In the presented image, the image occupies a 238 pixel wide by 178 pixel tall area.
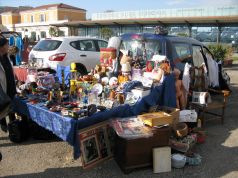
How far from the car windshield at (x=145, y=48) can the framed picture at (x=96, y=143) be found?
8.65 ft

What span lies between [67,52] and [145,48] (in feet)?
10.8

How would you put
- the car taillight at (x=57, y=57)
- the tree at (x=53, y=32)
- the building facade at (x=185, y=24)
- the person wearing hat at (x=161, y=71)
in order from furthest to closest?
the tree at (x=53, y=32) → the building facade at (x=185, y=24) → the car taillight at (x=57, y=57) → the person wearing hat at (x=161, y=71)

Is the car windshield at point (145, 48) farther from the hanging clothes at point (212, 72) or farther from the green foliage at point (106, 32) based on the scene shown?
the green foliage at point (106, 32)

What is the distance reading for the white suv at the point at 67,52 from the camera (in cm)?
875

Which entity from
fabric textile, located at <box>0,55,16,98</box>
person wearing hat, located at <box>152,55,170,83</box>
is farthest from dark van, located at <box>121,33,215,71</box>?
fabric textile, located at <box>0,55,16,98</box>

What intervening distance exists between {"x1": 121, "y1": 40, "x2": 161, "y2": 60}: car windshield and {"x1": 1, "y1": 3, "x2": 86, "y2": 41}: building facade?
50094 mm

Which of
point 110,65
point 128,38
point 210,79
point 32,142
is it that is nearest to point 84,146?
point 32,142

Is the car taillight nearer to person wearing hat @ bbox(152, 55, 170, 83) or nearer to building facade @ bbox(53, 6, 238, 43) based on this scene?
person wearing hat @ bbox(152, 55, 170, 83)

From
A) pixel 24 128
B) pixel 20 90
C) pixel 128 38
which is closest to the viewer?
pixel 24 128

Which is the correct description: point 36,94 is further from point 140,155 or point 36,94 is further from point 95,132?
point 140,155

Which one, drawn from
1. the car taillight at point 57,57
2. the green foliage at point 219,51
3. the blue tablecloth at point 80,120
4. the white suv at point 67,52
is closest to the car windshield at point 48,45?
the white suv at point 67,52

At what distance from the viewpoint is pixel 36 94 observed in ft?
17.2

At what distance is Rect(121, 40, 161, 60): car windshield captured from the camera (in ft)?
21.2

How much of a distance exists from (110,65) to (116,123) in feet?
8.26
